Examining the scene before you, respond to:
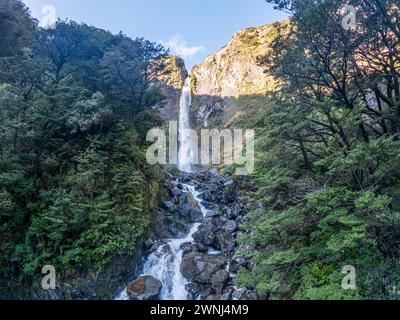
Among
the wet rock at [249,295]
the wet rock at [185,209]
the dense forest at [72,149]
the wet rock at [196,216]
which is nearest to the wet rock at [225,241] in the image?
the wet rock at [196,216]

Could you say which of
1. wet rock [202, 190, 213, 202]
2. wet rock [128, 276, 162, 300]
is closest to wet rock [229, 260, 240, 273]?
wet rock [128, 276, 162, 300]

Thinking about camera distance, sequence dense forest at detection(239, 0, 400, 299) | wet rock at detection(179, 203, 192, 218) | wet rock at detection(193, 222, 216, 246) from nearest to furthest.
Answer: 1. dense forest at detection(239, 0, 400, 299)
2. wet rock at detection(193, 222, 216, 246)
3. wet rock at detection(179, 203, 192, 218)

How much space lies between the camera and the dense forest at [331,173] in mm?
6922

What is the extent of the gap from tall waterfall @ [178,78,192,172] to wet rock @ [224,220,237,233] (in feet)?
62.6

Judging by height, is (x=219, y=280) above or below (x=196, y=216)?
below

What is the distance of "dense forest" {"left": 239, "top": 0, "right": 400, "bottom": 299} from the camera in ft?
22.7

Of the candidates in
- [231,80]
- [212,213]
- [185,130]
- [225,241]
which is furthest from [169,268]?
[231,80]

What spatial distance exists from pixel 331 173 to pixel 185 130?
113ft

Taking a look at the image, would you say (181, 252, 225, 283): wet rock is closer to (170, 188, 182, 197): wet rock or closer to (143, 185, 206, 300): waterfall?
(143, 185, 206, 300): waterfall

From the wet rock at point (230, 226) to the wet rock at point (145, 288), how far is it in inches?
181

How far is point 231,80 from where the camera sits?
4200cm

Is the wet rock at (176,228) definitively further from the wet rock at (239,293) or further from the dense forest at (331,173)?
the dense forest at (331,173)

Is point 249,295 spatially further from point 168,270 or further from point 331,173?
point 331,173
